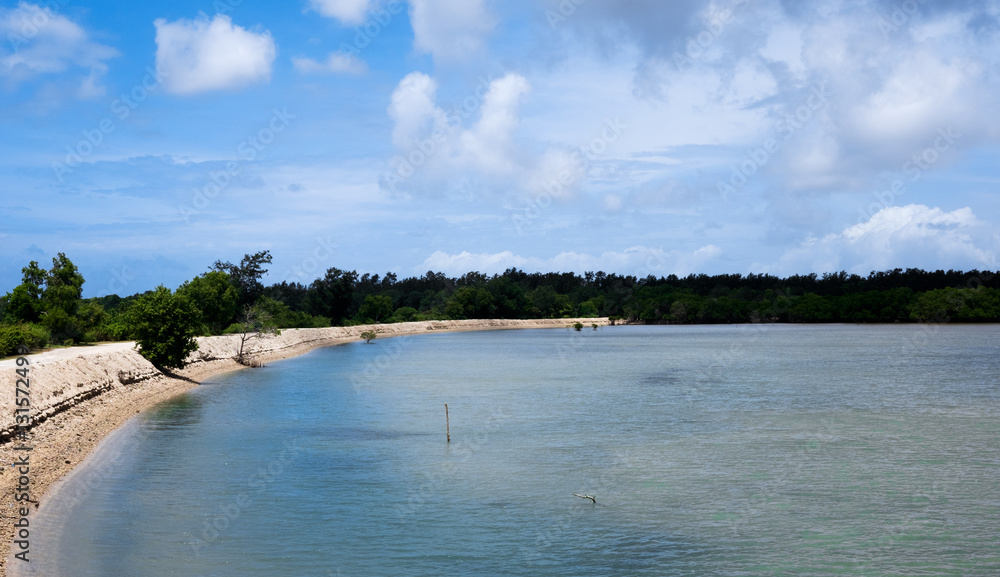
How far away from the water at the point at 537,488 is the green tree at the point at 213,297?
98.2 feet

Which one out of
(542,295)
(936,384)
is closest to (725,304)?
(542,295)

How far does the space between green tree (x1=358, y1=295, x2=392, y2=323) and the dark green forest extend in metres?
0.23

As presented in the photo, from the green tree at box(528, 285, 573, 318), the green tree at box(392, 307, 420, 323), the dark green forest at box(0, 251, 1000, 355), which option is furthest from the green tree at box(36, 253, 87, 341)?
the green tree at box(528, 285, 573, 318)

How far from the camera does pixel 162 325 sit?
47312 millimetres

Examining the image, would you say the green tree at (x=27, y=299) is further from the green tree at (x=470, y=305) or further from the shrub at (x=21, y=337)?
the green tree at (x=470, y=305)

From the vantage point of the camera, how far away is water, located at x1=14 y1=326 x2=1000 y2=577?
16219 mm

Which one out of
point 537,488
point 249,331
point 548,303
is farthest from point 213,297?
point 548,303

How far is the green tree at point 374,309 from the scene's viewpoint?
484 ft

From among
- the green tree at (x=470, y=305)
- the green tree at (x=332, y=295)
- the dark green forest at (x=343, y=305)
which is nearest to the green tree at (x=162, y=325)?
the dark green forest at (x=343, y=305)

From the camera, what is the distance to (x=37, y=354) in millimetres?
38531

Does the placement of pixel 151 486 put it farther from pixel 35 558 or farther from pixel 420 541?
pixel 420 541

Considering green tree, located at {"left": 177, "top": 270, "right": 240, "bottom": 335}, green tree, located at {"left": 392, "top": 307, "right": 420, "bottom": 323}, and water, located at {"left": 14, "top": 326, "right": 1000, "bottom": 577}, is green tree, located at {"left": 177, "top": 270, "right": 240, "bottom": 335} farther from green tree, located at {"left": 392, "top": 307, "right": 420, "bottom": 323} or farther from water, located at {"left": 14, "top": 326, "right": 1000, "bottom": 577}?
green tree, located at {"left": 392, "top": 307, "right": 420, "bottom": 323}

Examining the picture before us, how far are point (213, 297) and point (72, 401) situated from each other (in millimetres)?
43606

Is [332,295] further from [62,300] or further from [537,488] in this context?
[537,488]
